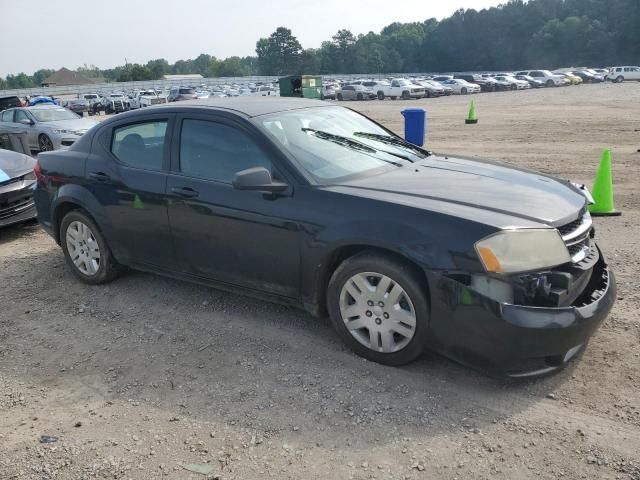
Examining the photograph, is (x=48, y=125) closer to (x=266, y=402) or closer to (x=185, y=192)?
(x=185, y=192)

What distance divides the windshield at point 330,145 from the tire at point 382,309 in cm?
69

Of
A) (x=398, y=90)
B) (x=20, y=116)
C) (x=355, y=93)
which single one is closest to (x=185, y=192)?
(x=20, y=116)

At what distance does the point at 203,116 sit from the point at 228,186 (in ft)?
2.13

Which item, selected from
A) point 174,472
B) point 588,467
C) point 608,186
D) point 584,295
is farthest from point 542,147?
point 174,472

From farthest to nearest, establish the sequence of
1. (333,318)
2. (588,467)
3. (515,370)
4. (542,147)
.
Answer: (542,147), (333,318), (515,370), (588,467)

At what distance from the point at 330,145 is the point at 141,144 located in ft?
5.38

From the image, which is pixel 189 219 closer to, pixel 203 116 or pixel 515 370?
pixel 203 116

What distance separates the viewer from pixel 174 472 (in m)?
2.71

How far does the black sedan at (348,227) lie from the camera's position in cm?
304

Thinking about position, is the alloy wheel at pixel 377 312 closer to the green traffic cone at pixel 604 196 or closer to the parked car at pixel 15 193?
the green traffic cone at pixel 604 196

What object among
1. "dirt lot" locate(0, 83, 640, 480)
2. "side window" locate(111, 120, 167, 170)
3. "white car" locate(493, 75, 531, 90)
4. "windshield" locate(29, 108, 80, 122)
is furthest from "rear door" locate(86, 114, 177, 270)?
"white car" locate(493, 75, 531, 90)

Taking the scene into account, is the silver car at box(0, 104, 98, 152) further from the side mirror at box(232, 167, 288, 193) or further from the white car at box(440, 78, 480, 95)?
the white car at box(440, 78, 480, 95)

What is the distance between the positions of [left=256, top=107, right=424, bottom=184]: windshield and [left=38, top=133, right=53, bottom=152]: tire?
41.1 feet

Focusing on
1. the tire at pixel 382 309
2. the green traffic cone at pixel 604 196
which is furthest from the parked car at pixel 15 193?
the green traffic cone at pixel 604 196
